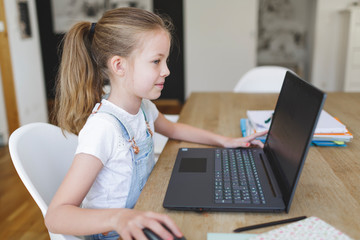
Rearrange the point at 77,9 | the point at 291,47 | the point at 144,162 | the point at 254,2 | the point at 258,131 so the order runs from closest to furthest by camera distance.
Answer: the point at 144,162 < the point at 258,131 < the point at 254,2 < the point at 77,9 < the point at 291,47

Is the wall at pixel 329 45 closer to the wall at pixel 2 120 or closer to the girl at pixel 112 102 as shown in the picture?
the wall at pixel 2 120

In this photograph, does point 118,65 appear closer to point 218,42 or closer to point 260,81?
point 260,81

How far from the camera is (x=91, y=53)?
1045 mm

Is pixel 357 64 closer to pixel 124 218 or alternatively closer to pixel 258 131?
pixel 258 131

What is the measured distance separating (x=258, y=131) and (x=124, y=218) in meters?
0.64

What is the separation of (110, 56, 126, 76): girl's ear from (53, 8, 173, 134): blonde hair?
1cm

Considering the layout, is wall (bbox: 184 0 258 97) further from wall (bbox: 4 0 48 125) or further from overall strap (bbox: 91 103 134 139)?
overall strap (bbox: 91 103 134 139)

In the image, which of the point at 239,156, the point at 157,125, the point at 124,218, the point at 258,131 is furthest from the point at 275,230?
the point at 157,125

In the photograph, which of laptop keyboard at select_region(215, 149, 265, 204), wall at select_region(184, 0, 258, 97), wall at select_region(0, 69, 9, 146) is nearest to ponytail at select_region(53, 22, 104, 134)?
laptop keyboard at select_region(215, 149, 265, 204)

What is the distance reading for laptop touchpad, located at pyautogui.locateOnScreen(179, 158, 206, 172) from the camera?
36.9 inches

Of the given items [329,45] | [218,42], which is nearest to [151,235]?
[218,42]

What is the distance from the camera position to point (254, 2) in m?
4.13

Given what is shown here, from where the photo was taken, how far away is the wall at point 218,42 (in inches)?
165

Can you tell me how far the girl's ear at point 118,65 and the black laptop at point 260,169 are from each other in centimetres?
29
